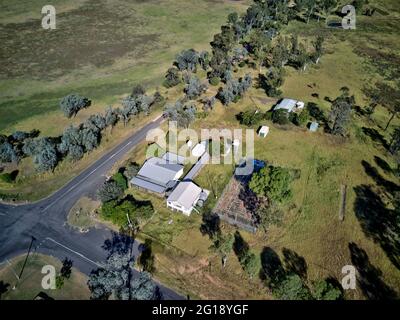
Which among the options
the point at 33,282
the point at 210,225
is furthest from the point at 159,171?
the point at 33,282

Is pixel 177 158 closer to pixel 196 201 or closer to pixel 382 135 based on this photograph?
pixel 196 201

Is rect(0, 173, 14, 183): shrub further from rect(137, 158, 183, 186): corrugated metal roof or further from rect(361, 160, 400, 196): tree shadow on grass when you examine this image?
rect(361, 160, 400, 196): tree shadow on grass

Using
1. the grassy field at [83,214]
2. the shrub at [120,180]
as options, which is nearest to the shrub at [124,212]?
the grassy field at [83,214]

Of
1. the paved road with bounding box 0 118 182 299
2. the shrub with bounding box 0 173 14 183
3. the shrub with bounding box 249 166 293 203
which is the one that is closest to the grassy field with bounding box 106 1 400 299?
the shrub with bounding box 249 166 293 203

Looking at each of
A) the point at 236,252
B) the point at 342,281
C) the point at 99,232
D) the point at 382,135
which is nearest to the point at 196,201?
the point at 236,252

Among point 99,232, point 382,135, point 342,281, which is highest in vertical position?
point 382,135

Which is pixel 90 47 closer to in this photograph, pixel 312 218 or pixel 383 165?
pixel 312 218

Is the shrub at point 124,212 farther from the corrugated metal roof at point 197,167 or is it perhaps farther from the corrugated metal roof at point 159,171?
the corrugated metal roof at point 197,167
